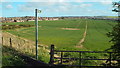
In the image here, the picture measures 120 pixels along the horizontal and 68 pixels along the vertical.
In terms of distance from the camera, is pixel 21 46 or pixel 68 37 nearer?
pixel 21 46

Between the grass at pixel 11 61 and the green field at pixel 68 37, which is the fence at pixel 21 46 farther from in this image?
the green field at pixel 68 37

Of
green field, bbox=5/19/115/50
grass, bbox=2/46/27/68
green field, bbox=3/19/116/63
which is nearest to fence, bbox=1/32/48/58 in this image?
grass, bbox=2/46/27/68

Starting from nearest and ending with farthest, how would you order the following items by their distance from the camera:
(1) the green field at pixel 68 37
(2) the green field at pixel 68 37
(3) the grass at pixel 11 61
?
(3) the grass at pixel 11 61
(2) the green field at pixel 68 37
(1) the green field at pixel 68 37

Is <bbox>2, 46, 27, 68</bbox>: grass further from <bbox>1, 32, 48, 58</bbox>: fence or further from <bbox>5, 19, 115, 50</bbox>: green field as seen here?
<bbox>5, 19, 115, 50</bbox>: green field

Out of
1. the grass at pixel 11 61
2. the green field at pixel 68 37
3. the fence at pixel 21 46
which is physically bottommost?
the green field at pixel 68 37

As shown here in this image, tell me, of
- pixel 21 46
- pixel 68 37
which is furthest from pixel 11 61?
pixel 68 37

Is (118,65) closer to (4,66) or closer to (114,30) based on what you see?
(114,30)

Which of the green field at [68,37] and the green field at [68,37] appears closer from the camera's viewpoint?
the green field at [68,37]

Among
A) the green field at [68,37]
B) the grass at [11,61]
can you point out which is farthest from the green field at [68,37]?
the grass at [11,61]

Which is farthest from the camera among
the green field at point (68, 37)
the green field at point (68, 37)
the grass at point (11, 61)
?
the green field at point (68, 37)

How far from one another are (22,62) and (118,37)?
17.0 ft

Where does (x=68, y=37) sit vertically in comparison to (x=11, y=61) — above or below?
below

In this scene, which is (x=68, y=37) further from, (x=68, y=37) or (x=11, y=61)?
(x=11, y=61)

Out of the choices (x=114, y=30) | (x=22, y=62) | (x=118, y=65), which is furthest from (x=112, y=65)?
(x=22, y=62)
